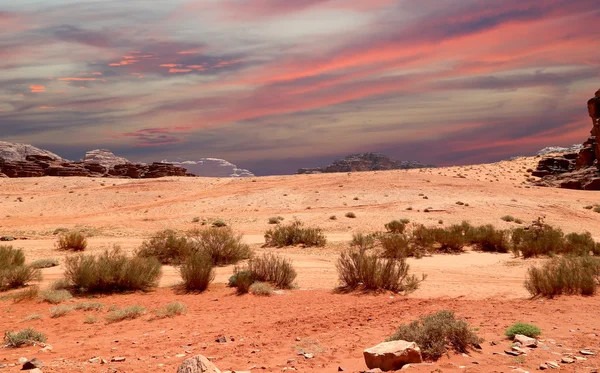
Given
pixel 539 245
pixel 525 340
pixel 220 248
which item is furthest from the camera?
pixel 539 245

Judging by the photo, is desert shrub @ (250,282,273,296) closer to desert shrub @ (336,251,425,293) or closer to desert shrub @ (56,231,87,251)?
desert shrub @ (336,251,425,293)

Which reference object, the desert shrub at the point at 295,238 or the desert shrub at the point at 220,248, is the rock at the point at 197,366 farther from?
the desert shrub at the point at 295,238

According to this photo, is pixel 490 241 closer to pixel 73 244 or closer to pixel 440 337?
pixel 440 337

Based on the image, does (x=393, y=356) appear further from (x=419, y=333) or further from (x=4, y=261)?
(x=4, y=261)

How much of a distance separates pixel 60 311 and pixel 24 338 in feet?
8.52

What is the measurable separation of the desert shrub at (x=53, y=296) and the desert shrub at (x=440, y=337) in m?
8.79

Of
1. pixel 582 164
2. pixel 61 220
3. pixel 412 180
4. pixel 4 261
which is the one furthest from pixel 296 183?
pixel 4 261

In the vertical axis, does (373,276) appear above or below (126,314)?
above

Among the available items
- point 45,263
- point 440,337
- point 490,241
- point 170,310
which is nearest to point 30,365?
point 170,310

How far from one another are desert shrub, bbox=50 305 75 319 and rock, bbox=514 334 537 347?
9403 mm

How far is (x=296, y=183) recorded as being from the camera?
56219mm

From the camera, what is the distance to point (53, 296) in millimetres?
12211

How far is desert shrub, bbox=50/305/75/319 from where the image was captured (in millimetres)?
10859

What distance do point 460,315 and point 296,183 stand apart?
4666cm
